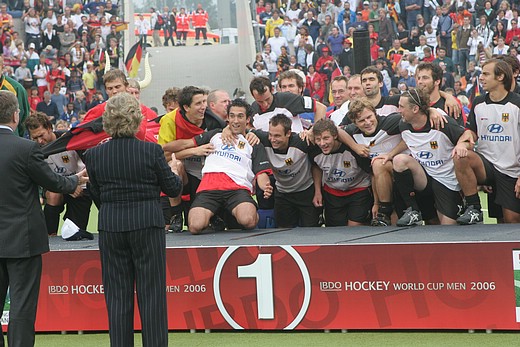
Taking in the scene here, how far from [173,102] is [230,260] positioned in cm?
380

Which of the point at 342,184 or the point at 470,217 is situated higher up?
the point at 342,184

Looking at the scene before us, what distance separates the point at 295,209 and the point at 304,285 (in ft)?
7.08

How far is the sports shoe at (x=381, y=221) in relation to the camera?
8367 millimetres

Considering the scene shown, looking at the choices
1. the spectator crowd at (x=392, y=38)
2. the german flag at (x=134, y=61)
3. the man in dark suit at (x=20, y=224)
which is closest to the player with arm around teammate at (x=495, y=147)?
the man in dark suit at (x=20, y=224)

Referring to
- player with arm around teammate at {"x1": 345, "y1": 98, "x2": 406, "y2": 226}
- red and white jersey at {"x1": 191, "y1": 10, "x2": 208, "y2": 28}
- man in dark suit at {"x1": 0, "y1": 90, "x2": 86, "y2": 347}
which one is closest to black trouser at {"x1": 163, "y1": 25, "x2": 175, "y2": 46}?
red and white jersey at {"x1": 191, "y1": 10, "x2": 208, "y2": 28}

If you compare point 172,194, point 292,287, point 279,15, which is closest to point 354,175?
point 292,287

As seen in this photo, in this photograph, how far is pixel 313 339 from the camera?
22.4 feet

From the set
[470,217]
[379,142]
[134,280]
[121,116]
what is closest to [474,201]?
[470,217]

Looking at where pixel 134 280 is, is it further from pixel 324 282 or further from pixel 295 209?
pixel 295 209

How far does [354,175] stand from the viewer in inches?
347

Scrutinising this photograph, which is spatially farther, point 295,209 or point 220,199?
point 295,209

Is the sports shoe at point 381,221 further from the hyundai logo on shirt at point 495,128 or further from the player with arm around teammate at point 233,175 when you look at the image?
the hyundai logo on shirt at point 495,128

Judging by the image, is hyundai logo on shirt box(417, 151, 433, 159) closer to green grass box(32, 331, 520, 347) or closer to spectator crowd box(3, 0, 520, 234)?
spectator crowd box(3, 0, 520, 234)

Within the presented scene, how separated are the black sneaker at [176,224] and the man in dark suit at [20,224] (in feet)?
9.28
